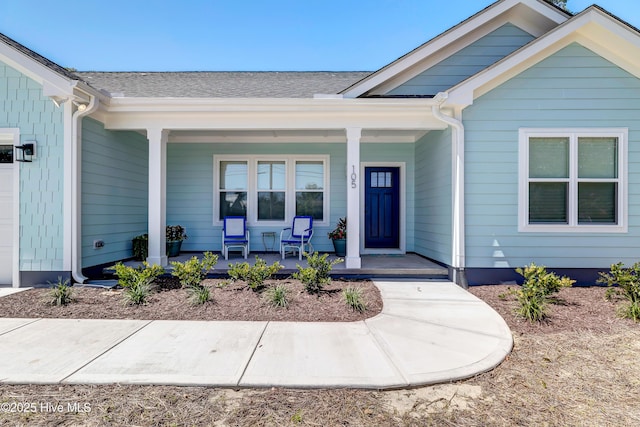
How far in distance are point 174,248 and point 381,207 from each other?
4375mm

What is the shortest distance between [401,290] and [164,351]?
10.4 feet

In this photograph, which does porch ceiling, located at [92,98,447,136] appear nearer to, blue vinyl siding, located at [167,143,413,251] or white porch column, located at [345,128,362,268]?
white porch column, located at [345,128,362,268]

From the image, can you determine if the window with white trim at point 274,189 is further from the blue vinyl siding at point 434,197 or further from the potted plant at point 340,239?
the blue vinyl siding at point 434,197

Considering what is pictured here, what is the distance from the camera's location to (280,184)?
7469 mm

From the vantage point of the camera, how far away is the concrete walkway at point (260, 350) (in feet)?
8.07

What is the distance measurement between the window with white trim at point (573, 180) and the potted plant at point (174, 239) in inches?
240

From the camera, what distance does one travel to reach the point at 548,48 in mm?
4945

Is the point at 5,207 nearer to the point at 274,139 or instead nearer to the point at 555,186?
the point at 274,139

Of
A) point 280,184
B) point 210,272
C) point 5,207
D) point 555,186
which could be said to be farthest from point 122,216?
point 555,186

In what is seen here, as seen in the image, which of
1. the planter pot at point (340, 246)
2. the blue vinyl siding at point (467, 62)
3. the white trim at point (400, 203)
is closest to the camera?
the blue vinyl siding at point (467, 62)

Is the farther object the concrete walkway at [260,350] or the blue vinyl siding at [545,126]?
the blue vinyl siding at [545,126]

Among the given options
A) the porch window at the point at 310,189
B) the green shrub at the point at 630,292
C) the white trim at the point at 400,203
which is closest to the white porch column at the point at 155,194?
the porch window at the point at 310,189

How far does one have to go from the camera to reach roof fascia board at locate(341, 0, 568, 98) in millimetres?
5695

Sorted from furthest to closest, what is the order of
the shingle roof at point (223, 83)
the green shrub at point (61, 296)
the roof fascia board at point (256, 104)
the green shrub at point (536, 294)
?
1. the shingle roof at point (223, 83)
2. the roof fascia board at point (256, 104)
3. the green shrub at point (61, 296)
4. the green shrub at point (536, 294)
